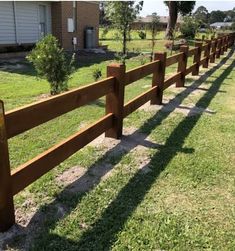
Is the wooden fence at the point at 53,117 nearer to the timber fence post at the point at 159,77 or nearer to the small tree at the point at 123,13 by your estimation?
the timber fence post at the point at 159,77

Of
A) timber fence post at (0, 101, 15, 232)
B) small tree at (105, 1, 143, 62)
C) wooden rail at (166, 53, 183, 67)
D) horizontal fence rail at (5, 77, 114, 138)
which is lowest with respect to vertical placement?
timber fence post at (0, 101, 15, 232)

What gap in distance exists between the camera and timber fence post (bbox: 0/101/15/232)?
257cm

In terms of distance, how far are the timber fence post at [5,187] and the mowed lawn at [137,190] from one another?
0.33 feet

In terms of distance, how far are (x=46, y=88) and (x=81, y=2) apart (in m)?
14.4

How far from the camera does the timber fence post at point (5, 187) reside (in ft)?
8.45

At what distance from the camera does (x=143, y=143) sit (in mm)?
4945

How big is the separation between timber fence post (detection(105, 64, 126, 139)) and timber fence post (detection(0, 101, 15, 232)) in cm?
221

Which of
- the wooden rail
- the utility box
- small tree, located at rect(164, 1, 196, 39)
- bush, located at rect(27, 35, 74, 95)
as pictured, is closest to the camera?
the wooden rail

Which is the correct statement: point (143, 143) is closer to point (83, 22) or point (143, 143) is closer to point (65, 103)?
point (65, 103)

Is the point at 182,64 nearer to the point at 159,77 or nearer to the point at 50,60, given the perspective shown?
the point at 159,77

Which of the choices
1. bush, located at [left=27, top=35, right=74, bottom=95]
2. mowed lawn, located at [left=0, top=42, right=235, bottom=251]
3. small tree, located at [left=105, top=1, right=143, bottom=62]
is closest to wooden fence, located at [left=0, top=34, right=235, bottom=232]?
mowed lawn, located at [left=0, top=42, right=235, bottom=251]

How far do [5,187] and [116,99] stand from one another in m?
2.32

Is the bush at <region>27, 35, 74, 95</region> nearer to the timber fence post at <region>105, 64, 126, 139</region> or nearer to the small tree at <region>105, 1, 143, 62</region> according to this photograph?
the timber fence post at <region>105, 64, 126, 139</region>

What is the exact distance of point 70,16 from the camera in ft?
68.9
